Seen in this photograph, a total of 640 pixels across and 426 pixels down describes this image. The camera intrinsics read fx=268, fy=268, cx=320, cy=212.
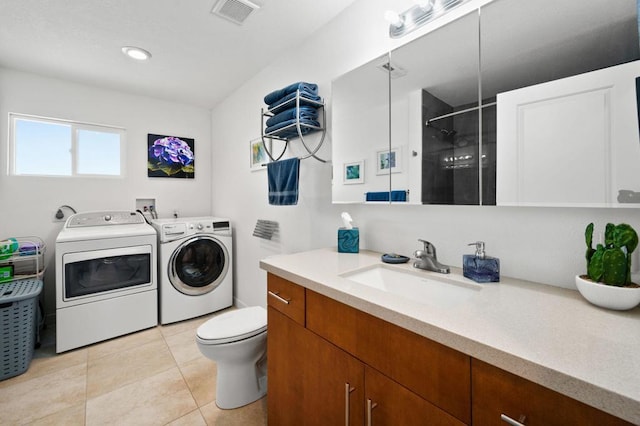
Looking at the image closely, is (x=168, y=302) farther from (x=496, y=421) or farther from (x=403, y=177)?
(x=496, y=421)

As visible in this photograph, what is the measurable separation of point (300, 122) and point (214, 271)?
1979mm

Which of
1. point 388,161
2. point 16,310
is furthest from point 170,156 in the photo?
point 388,161

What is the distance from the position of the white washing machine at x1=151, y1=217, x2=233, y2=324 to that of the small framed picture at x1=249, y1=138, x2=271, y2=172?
76 cm

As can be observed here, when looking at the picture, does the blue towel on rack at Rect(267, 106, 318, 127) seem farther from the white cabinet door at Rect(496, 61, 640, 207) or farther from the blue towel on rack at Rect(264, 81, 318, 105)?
the white cabinet door at Rect(496, 61, 640, 207)

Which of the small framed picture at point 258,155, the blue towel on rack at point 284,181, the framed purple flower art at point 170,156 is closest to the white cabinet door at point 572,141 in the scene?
the blue towel on rack at point 284,181

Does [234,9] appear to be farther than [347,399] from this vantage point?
Yes

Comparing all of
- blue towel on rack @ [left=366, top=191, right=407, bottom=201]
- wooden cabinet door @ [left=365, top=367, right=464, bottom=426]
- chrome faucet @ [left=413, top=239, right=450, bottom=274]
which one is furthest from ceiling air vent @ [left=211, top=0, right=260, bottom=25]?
wooden cabinet door @ [left=365, top=367, right=464, bottom=426]

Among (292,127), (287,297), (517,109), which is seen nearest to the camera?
(517,109)

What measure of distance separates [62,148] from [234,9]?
2.48 metres

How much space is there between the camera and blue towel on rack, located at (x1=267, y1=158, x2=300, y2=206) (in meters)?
1.93

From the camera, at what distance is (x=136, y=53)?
2223 mm

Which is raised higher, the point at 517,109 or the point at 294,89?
the point at 294,89

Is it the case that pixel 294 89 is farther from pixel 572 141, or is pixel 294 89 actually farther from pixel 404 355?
pixel 404 355

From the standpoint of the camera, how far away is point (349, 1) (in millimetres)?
1650
